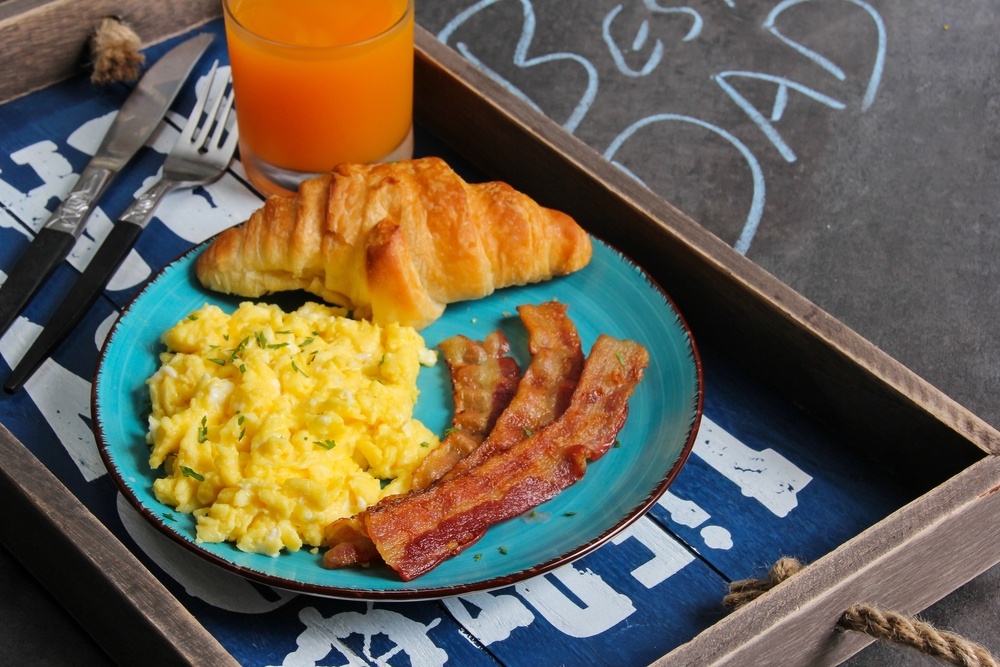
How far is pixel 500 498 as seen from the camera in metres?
1.78

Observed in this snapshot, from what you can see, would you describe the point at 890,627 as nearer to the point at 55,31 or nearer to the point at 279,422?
the point at 279,422

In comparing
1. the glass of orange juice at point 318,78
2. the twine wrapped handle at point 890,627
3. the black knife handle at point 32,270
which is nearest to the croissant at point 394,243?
the glass of orange juice at point 318,78

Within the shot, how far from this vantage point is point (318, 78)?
2.18 m

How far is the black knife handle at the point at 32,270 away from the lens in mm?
2109

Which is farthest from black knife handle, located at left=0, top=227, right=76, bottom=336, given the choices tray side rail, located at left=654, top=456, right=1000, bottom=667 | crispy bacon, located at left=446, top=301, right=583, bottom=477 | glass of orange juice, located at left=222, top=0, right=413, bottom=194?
tray side rail, located at left=654, top=456, right=1000, bottom=667

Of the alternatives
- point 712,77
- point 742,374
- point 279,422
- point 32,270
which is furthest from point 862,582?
point 712,77

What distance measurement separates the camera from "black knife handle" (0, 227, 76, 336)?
211cm

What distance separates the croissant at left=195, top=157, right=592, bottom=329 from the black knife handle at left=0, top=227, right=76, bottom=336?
305 mm

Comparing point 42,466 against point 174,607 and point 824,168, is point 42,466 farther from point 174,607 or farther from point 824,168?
point 824,168

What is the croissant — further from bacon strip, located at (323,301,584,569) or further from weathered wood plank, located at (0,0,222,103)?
weathered wood plank, located at (0,0,222,103)

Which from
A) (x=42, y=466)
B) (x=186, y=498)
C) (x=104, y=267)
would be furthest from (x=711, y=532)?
(x=104, y=267)

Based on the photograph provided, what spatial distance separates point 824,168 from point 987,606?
1264 mm

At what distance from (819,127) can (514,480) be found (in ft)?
5.32

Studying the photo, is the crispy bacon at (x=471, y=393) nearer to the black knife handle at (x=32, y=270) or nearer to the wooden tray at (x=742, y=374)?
the wooden tray at (x=742, y=374)
